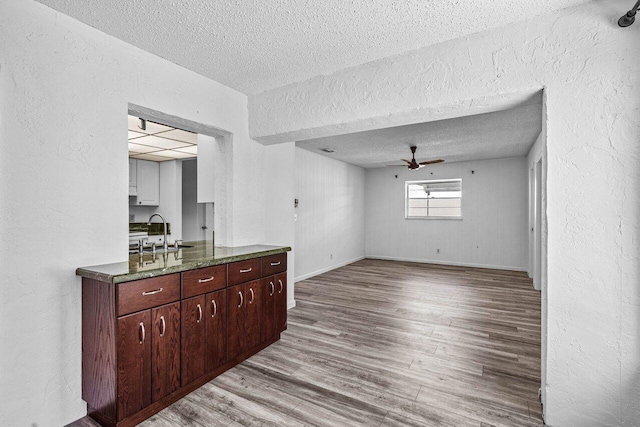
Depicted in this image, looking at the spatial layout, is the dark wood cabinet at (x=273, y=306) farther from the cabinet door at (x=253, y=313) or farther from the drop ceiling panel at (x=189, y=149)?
the drop ceiling panel at (x=189, y=149)

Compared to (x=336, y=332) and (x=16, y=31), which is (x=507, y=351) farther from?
(x=16, y=31)

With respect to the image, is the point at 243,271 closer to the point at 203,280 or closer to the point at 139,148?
the point at 203,280

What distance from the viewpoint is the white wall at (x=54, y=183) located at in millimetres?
1793

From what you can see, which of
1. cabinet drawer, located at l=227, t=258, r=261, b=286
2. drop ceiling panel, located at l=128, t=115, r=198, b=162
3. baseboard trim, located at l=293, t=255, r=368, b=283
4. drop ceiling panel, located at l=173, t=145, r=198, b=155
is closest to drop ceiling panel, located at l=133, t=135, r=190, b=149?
drop ceiling panel, located at l=128, t=115, r=198, b=162

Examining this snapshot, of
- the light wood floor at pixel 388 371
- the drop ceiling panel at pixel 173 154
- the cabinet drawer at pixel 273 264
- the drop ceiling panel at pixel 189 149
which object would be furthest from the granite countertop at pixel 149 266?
the drop ceiling panel at pixel 173 154

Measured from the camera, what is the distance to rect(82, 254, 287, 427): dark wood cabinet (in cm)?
187

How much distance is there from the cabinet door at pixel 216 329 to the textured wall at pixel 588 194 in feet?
7.30

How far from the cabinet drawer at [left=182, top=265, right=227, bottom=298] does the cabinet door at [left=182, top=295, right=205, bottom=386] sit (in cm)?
5

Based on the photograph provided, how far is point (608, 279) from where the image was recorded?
1846 mm

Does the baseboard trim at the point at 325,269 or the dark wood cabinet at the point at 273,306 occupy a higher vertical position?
the dark wood cabinet at the point at 273,306

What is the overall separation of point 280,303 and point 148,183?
5137mm

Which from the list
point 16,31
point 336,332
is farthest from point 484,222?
point 16,31

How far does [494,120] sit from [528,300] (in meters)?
2.62

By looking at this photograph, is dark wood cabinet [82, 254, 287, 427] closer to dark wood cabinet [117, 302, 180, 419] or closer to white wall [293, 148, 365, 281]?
dark wood cabinet [117, 302, 180, 419]
